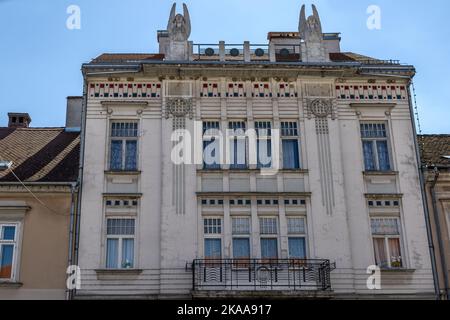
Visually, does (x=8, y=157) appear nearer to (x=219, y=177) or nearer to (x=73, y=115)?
(x=73, y=115)

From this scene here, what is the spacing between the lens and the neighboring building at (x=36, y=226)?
17.2 metres

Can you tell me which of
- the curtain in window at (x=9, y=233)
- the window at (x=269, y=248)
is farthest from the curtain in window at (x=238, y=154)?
the curtain in window at (x=9, y=233)

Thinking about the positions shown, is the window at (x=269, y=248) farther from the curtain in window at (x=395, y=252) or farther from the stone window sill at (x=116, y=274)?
the stone window sill at (x=116, y=274)

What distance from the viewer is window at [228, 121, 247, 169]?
19.0 metres

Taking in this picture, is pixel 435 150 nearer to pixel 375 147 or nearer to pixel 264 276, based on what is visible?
pixel 375 147

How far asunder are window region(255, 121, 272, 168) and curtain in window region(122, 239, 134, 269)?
13.9 feet

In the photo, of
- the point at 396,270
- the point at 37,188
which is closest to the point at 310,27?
the point at 396,270

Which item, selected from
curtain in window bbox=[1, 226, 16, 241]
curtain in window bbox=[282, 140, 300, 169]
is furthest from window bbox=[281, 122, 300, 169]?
curtain in window bbox=[1, 226, 16, 241]

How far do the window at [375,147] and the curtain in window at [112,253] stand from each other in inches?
293

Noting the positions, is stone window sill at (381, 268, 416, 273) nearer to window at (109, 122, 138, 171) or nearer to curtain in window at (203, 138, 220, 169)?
curtain in window at (203, 138, 220, 169)

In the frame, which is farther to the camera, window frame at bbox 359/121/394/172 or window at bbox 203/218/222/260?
window frame at bbox 359/121/394/172

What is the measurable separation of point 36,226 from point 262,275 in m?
6.17

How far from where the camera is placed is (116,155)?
62.6 feet
